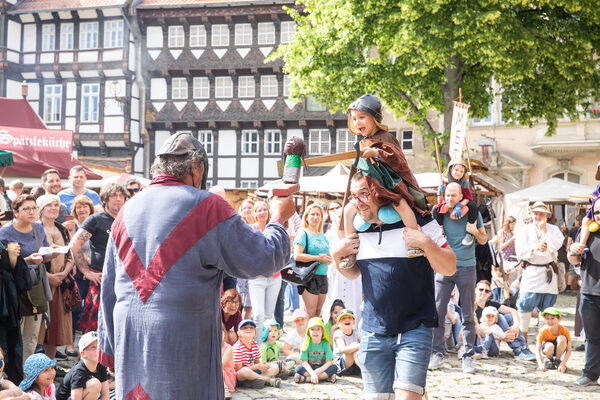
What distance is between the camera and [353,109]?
3650 mm

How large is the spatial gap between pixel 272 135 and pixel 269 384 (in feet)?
87.4

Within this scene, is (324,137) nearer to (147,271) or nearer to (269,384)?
(269,384)

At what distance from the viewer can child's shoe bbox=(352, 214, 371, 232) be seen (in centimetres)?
360

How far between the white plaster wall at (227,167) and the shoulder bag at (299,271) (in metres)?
25.4

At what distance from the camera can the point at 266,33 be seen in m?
32.7

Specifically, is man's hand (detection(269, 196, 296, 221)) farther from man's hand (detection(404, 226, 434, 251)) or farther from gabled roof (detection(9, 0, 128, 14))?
gabled roof (detection(9, 0, 128, 14))

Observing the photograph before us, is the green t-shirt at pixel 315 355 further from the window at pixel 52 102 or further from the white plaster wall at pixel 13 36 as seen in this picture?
the white plaster wall at pixel 13 36

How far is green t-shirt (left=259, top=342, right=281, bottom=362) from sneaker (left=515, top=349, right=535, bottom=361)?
3.30 m

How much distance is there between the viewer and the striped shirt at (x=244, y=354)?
22.5 ft

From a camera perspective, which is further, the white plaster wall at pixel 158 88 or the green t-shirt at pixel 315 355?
the white plaster wall at pixel 158 88

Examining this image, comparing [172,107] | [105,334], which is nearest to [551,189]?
[105,334]

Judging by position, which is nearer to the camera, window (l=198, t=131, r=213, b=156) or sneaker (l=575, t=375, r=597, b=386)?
sneaker (l=575, t=375, r=597, b=386)

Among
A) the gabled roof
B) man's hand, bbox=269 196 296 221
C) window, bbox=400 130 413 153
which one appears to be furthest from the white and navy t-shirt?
the gabled roof

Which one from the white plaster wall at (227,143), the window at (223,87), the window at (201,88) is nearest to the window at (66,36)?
the window at (201,88)
